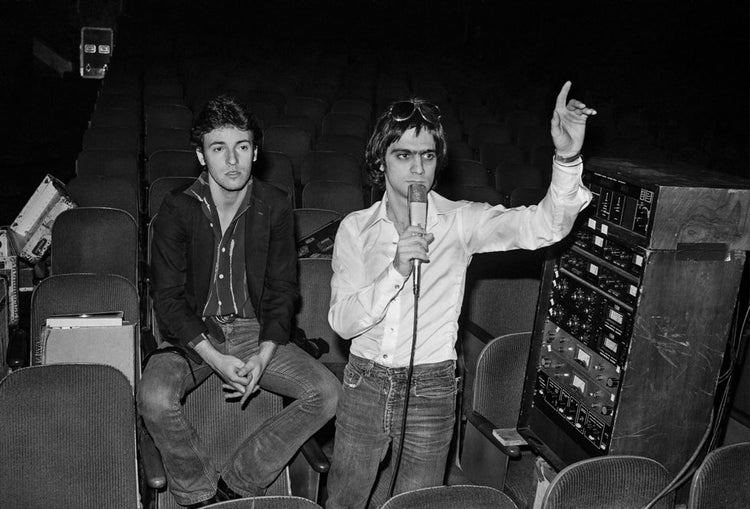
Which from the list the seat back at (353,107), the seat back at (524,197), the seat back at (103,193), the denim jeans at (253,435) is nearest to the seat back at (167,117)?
the seat back at (353,107)

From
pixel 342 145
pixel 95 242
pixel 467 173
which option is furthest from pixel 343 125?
pixel 95 242

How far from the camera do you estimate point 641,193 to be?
171cm

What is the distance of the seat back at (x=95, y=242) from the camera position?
9.75 feet

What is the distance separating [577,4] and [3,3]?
6542mm

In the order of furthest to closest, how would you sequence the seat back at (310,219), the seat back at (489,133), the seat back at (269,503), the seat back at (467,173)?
the seat back at (489,133), the seat back at (467,173), the seat back at (310,219), the seat back at (269,503)

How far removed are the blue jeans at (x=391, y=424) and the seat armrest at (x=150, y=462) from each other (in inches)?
16.5

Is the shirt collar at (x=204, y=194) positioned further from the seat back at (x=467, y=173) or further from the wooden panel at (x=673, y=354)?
the seat back at (x=467, y=173)

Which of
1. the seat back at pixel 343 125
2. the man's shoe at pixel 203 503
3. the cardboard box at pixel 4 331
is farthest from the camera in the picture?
the seat back at pixel 343 125

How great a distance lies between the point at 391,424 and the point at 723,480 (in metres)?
0.84

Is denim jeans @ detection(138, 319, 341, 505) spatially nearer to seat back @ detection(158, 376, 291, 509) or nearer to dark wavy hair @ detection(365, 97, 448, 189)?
seat back @ detection(158, 376, 291, 509)

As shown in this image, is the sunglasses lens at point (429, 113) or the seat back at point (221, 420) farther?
the seat back at point (221, 420)

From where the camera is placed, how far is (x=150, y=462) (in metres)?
1.84

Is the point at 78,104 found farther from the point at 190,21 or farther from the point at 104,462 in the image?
the point at 104,462

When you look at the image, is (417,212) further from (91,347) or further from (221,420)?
(91,347)
